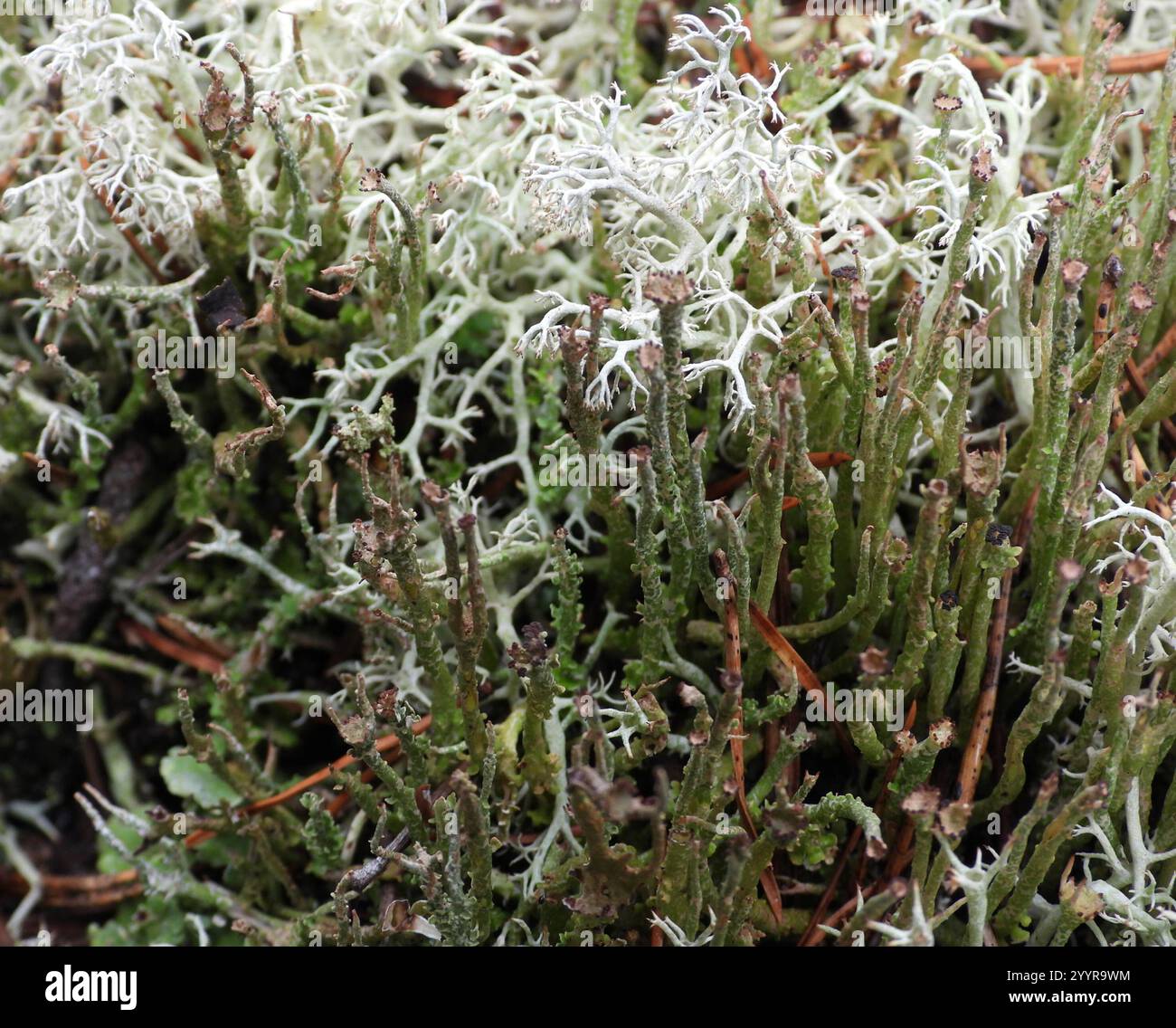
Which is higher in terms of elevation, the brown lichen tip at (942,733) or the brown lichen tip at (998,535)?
the brown lichen tip at (998,535)

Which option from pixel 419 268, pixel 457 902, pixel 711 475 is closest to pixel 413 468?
pixel 419 268

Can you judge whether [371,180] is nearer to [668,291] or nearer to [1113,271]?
[668,291]

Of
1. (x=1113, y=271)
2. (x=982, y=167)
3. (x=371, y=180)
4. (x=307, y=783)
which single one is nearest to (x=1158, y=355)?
(x=1113, y=271)

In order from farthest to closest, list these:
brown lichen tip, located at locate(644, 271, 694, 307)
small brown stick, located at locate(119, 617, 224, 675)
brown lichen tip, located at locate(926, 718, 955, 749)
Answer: small brown stick, located at locate(119, 617, 224, 675) → brown lichen tip, located at locate(926, 718, 955, 749) → brown lichen tip, located at locate(644, 271, 694, 307)

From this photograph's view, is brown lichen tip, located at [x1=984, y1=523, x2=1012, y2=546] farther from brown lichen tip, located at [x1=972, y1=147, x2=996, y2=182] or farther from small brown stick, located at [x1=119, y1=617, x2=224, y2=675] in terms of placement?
small brown stick, located at [x1=119, y1=617, x2=224, y2=675]

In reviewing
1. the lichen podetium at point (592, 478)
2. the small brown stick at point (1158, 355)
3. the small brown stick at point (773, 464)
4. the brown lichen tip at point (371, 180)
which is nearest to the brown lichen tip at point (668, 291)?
the lichen podetium at point (592, 478)

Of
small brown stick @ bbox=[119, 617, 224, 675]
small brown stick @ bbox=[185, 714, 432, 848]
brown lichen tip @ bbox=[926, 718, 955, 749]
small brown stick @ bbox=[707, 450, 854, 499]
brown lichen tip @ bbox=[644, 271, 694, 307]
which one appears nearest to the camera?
brown lichen tip @ bbox=[644, 271, 694, 307]

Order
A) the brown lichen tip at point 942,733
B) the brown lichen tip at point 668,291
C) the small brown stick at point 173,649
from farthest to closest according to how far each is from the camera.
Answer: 1. the small brown stick at point 173,649
2. the brown lichen tip at point 942,733
3. the brown lichen tip at point 668,291

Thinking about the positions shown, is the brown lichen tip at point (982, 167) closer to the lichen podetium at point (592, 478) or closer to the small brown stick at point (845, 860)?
the lichen podetium at point (592, 478)

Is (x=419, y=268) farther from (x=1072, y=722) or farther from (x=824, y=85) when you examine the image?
(x=1072, y=722)

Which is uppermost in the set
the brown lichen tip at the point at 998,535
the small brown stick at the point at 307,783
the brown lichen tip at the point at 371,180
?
the brown lichen tip at the point at 371,180

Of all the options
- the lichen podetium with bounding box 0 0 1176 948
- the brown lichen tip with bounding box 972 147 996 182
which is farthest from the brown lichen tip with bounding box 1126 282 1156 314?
the brown lichen tip with bounding box 972 147 996 182

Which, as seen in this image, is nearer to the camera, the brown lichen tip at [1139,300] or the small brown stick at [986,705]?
the brown lichen tip at [1139,300]
